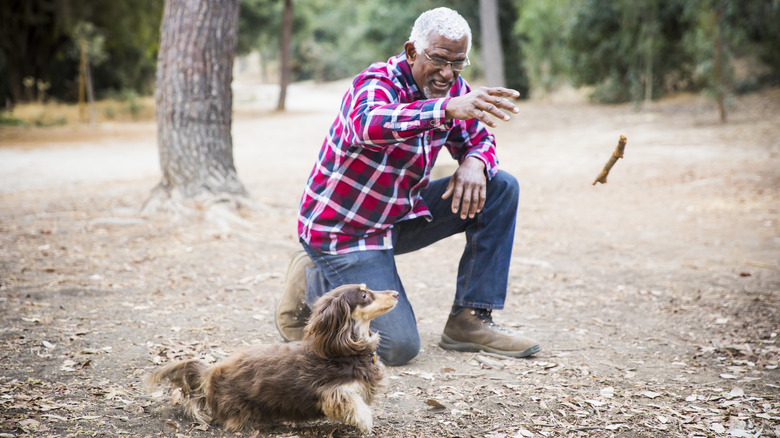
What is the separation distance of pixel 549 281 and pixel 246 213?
3636 millimetres

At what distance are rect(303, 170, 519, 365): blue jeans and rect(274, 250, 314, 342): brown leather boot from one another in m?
0.08

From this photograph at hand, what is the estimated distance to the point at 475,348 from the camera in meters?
3.81

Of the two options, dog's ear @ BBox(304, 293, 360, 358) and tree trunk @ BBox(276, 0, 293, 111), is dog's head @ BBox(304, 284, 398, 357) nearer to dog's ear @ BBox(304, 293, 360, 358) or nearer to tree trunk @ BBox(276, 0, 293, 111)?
dog's ear @ BBox(304, 293, 360, 358)

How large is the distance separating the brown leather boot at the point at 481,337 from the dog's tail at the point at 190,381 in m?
1.55

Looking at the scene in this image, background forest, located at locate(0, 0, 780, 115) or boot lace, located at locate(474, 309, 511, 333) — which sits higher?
background forest, located at locate(0, 0, 780, 115)

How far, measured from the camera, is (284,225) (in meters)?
7.29

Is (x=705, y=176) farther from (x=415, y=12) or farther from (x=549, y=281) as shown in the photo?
(x=415, y=12)

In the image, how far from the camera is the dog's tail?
9.61ft

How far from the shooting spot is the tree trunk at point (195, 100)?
6812 millimetres

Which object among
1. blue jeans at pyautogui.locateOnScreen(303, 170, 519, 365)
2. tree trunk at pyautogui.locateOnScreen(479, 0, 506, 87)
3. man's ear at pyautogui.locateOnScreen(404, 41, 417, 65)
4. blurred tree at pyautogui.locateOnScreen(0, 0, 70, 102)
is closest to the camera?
man's ear at pyautogui.locateOnScreen(404, 41, 417, 65)

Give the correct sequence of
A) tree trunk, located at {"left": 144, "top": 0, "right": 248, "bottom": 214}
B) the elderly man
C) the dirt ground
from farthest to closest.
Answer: tree trunk, located at {"left": 144, "top": 0, "right": 248, "bottom": 214} → the elderly man → the dirt ground

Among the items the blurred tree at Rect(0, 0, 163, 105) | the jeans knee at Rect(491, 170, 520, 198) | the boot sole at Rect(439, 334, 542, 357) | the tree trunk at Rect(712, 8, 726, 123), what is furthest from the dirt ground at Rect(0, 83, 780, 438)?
the blurred tree at Rect(0, 0, 163, 105)

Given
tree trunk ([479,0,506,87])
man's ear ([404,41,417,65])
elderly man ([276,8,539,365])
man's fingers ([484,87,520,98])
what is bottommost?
elderly man ([276,8,539,365])

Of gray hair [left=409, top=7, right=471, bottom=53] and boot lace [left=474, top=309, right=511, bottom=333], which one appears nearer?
gray hair [left=409, top=7, right=471, bottom=53]
